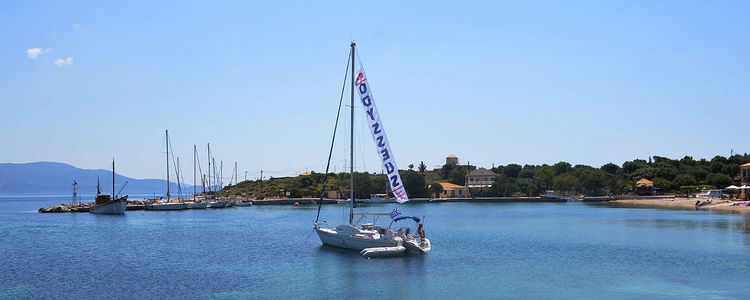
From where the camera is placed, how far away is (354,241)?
43.2 m

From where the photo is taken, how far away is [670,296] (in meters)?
29.0

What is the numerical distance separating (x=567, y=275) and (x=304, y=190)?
140631 millimetres

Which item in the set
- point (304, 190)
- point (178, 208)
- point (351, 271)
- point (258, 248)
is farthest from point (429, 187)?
point (351, 271)

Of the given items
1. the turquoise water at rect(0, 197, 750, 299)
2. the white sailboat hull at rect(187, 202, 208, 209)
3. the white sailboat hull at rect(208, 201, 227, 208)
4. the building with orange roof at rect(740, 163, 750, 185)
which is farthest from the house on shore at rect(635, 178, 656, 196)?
the white sailboat hull at rect(187, 202, 208, 209)

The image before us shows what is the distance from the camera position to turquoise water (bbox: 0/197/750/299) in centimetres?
3112

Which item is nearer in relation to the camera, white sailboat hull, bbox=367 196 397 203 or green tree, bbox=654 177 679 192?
white sailboat hull, bbox=367 196 397 203

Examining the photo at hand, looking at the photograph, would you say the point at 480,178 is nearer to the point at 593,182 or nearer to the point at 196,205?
the point at 593,182

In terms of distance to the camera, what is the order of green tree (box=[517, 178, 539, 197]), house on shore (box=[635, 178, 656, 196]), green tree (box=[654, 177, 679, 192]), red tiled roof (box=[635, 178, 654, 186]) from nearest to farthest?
green tree (box=[654, 177, 679, 192])
house on shore (box=[635, 178, 656, 196])
red tiled roof (box=[635, 178, 654, 186])
green tree (box=[517, 178, 539, 197])

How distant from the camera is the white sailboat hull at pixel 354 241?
1658 inches

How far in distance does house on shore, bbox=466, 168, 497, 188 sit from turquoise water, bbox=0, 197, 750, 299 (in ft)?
428

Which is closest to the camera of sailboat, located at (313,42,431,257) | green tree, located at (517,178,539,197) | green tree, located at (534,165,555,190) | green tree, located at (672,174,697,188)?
sailboat, located at (313,42,431,257)

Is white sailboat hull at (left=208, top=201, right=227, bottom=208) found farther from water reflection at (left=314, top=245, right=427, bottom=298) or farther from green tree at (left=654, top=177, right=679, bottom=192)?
green tree at (left=654, top=177, right=679, bottom=192)

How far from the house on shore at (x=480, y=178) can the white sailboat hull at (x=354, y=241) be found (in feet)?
496

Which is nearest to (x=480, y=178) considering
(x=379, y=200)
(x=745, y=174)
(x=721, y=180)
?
(x=379, y=200)
